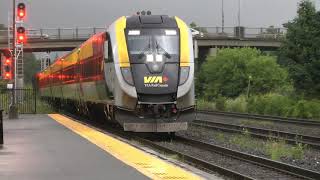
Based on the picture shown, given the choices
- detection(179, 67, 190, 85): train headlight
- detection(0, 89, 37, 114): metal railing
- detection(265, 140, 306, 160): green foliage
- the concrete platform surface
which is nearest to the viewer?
the concrete platform surface

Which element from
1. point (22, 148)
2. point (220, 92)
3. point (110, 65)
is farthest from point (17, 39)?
point (220, 92)

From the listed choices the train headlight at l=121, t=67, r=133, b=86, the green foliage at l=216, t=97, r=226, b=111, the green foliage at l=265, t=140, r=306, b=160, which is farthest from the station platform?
the green foliage at l=216, t=97, r=226, b=111

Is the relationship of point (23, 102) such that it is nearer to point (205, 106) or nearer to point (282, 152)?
point (205, 106)

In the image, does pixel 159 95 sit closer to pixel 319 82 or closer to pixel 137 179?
pixel 137 179

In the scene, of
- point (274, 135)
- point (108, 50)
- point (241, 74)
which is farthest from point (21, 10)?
point (241, 74)

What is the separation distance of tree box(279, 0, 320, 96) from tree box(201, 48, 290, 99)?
1534 centimetres

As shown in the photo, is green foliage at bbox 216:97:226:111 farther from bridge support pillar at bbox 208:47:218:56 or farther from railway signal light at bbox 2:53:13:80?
railway signal light at bbox 2:53:13:80

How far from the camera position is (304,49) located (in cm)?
3725

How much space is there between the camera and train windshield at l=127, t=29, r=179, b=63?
18859mm

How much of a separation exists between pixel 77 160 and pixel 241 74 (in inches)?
1737

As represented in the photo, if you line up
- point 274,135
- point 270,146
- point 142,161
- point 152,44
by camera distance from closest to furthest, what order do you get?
point 142,161 < point 270,146 < point 152,44 < point 274,135

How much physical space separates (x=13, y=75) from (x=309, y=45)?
56.5ft

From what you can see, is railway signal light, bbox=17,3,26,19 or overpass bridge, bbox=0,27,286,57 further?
overpass bridge, bbox=0,27,286,57

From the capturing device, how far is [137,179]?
1021cm
